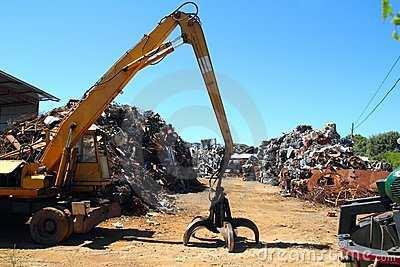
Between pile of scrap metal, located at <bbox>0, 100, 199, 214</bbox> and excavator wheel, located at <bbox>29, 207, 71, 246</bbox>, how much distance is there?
7.79 feet

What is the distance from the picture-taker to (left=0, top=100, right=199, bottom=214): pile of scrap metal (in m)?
16.0

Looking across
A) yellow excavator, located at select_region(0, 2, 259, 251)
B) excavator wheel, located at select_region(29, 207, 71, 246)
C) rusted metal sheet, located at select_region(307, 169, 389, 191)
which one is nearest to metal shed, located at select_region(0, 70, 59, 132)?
yellow excavator, located at select_region(0, 2, 259, 251)

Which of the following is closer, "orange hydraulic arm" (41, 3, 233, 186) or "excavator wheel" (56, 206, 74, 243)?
"excavator wheel" (56, 206, 74, 243)

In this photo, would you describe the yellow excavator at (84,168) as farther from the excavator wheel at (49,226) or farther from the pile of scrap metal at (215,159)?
the pile of scrap metal at (215,159)

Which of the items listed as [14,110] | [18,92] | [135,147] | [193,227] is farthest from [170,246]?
[14,110]

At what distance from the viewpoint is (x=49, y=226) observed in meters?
10.4

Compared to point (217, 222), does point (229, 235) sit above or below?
below

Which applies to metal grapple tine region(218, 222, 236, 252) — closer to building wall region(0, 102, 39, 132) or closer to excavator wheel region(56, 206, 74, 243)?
excavator wheel region(56, 206, 74, 243)

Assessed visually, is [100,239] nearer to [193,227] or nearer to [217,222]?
[193,227]

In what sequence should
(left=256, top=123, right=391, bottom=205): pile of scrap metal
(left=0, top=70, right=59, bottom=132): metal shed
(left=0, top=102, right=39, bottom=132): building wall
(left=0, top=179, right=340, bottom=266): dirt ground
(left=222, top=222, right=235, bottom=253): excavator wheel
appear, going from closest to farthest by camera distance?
(left=0, top=179, right=340, bottom=266): dirt ground < (left=222, top=222, right=235, bottom=253): excavator wheel < (left=256, top=123, right=391, bottom=205): pile of scrap metal < (left=0, top=70, right=59, bottom=132): metal shed < (left=0, top=102, right=39, bottom=132): building wall

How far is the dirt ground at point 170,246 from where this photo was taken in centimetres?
864

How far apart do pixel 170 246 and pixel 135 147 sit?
9761mm

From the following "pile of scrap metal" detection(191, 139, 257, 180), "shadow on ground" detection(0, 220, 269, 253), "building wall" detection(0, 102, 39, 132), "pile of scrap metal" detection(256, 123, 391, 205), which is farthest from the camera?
"pile of scrap metal" detection(191, 139, 257, 180)

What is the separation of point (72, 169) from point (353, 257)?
29.1 ft
